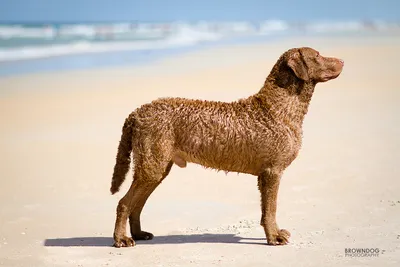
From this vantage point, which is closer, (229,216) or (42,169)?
(229,216)

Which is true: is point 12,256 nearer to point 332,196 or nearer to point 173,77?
point 332,196

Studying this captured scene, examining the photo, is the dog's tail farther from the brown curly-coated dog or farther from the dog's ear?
the dog's ear

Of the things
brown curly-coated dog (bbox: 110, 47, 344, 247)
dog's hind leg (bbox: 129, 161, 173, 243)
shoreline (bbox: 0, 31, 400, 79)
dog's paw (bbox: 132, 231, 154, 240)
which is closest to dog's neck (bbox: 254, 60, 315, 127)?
brown curly-coated dog (bbox: 110, 47, 344, 247)

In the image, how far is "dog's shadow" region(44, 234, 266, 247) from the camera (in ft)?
24.9

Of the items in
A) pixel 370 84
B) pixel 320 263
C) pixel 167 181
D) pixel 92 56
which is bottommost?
pixel 320 263

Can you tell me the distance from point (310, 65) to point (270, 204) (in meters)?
1.41

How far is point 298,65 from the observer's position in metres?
7.35

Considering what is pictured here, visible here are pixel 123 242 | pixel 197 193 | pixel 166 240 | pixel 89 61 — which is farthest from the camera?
pixel 89 61

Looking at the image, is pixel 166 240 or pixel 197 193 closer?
pixel 166 240

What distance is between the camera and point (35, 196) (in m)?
9.80

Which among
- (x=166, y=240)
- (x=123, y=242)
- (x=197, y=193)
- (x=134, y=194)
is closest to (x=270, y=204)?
(x=166, y=240)

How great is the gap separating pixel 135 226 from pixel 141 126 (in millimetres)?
1123

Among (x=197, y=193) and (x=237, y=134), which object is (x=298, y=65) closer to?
(x=237, y=134)

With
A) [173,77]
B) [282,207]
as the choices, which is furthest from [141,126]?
Result: [173,77]
